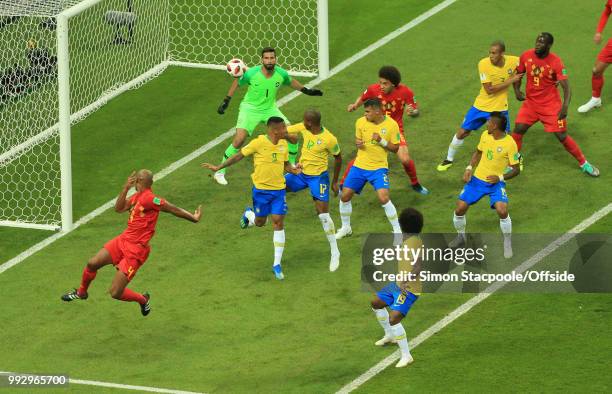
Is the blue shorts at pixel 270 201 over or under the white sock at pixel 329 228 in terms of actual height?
over

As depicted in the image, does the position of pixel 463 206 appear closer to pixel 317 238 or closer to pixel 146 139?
pixel 317 238

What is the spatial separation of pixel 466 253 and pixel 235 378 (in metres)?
4.67

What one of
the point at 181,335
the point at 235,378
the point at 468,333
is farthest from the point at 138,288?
the point at 468,333

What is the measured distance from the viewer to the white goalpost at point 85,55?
2695 cm

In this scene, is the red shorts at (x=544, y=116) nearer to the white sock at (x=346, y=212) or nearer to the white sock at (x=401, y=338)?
the white sock at (x=346, y=212)

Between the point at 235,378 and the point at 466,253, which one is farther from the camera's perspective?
the point at 466,253

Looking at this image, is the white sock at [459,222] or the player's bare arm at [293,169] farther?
the white sock at [459,222]

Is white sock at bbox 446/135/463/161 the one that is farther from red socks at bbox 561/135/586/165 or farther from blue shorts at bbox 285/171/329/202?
blue shorts at bbox 285/171/329/202

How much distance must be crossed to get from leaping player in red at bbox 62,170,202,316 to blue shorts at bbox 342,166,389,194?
117 inches

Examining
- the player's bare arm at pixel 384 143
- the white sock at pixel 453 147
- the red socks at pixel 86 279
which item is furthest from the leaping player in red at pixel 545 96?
the red socks at pixel 86 279

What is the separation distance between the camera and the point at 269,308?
24.0 metres

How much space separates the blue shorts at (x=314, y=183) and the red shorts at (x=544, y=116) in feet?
12.1

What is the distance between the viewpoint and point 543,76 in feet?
87.0

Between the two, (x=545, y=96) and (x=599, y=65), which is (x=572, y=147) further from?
(x=599, y=65)
